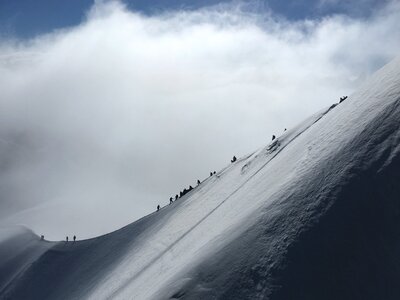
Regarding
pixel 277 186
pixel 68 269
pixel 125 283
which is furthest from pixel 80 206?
pixel 277 186

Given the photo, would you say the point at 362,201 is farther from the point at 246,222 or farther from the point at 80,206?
the point at 80,206

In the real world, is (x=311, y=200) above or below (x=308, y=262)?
above

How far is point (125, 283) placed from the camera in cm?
3403

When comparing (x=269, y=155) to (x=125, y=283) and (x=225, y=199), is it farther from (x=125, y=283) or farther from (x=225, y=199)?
(x=125, y=283)

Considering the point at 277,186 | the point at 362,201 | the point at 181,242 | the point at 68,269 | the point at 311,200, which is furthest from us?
the point at 68,269

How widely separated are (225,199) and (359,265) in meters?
19.8

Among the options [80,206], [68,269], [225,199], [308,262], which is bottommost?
[308,262]

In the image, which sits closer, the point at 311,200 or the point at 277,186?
the point at 311,200

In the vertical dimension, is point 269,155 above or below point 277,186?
above

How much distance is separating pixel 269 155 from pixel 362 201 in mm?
20173

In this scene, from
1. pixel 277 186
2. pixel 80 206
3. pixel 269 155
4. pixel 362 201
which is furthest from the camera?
pixel 80 206

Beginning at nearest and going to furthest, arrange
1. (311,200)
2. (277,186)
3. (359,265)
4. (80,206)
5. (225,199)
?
(359,265) → (311,200) → (277,186) → (225,199) → (80,206)

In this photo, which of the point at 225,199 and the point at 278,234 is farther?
the point at 225,199

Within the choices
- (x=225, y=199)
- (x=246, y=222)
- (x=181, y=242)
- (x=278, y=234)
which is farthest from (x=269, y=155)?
(x=278, y=234)
